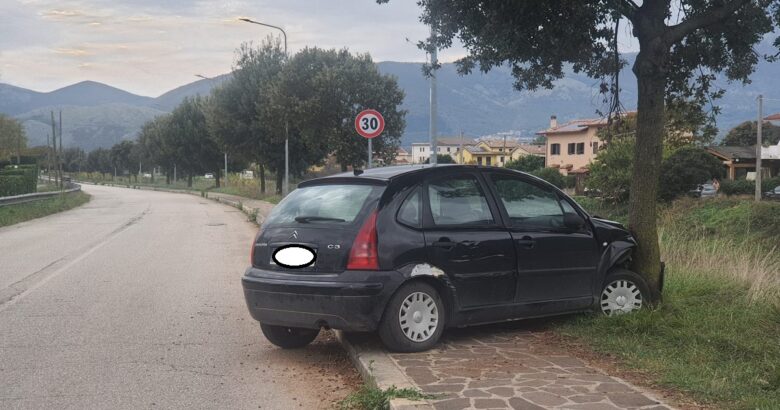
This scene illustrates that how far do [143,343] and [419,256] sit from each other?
2825 millimetres

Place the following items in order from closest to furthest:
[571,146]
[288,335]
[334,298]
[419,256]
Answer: [334,298]
[419,256]
[288,335]
[571,146]

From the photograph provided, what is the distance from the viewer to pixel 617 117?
27.7 ft

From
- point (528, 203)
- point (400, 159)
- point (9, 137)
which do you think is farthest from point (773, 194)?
point (400, 159)

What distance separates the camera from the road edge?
4.26 meters

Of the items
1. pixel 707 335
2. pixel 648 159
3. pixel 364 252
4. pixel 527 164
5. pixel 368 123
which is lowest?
pixel 707 335

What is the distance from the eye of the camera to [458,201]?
19.9 ft

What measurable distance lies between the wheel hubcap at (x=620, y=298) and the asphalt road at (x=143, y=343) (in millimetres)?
2671

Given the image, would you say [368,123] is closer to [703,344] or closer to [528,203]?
[528,203]

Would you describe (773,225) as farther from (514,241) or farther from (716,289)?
(514,241)

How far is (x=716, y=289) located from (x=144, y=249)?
35.9ft

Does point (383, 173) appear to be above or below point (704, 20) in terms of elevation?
below

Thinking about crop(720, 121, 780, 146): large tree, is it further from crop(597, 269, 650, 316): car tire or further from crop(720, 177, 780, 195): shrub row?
crop(597, 269, 650, 316): car tire

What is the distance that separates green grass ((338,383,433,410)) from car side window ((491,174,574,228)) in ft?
7.30

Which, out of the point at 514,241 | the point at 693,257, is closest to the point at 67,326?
the point at 514,241
